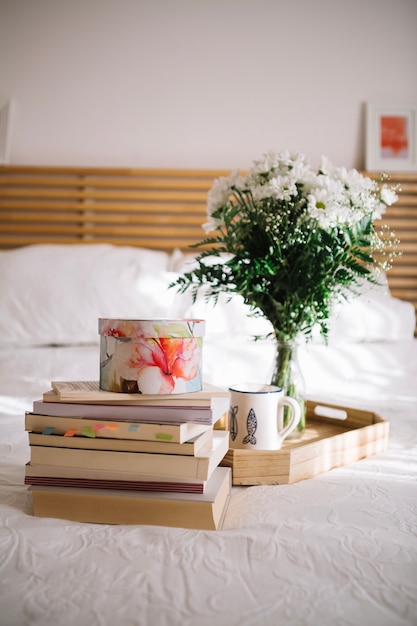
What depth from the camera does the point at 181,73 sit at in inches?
107

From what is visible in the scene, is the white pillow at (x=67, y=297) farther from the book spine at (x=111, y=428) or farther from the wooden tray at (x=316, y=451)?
the book spine at (x=111, y=428)

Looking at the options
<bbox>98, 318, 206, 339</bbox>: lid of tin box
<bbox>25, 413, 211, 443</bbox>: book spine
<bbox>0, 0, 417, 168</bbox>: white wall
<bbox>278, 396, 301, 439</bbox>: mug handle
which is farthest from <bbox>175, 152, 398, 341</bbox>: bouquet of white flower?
<bbox>0, 0, 417, 168</bbox>: white wall

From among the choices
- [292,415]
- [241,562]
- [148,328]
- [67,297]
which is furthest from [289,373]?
[67,297]

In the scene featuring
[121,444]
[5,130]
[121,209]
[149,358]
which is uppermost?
[5,130]

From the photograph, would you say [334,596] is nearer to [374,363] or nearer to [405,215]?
[374,363]

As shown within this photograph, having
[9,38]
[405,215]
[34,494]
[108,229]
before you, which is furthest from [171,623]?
[9,38]

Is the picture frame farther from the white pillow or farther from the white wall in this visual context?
the white pillow

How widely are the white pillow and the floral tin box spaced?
1.11 metres

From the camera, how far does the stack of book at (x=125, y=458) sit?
2.54 ft

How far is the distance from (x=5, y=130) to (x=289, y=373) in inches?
81.5

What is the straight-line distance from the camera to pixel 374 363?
188 centimetres

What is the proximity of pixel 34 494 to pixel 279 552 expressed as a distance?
342mm

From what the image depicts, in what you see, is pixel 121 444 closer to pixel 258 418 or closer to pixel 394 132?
pixel 258 418

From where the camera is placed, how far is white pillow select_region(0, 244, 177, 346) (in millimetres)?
1931
